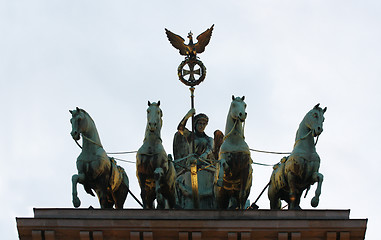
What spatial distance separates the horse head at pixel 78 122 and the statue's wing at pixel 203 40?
20.7 ft

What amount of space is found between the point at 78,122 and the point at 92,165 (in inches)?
43.4

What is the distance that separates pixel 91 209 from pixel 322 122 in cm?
592

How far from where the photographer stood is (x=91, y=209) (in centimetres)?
4069


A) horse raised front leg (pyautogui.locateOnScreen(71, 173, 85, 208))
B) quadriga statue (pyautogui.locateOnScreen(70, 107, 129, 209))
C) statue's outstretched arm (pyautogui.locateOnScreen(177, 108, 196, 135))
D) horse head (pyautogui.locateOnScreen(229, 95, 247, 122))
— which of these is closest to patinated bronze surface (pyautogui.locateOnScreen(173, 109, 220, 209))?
statue's outstretched arm (pyautogui.locateOnScreen(177, 108, 196, 135))

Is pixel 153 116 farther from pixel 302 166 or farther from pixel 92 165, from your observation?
pixel 302 166

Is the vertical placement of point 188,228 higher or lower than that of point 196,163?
lower

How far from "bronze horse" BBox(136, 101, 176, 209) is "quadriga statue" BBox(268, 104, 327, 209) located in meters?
2.64

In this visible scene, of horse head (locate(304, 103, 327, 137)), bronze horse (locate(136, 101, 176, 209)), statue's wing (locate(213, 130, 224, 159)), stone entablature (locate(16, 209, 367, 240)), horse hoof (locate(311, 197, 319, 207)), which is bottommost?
stone entablature (locate(16, 209, 367, 240))

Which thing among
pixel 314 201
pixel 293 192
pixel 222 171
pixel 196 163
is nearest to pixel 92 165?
pixel 222 171

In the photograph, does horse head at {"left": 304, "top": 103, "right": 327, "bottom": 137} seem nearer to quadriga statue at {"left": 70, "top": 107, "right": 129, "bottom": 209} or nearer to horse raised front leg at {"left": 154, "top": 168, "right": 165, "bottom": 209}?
horse raised front leg at {"left": 154, "top": 168, "right": 165, "bottom": 209}

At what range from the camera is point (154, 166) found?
41.7 metres

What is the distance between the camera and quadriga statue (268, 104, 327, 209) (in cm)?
4150

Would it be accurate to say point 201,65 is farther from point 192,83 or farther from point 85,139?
point 85,139

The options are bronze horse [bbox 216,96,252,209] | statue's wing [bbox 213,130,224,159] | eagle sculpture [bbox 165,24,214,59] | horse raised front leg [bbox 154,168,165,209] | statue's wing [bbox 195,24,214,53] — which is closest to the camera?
horse raised front leg [bbox 154,168,165,209]
